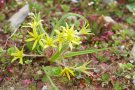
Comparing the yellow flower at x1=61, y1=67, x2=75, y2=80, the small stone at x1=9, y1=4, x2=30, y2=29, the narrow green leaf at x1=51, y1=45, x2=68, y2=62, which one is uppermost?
the small stone at x1=9, y1=4, x2=30, y2=29

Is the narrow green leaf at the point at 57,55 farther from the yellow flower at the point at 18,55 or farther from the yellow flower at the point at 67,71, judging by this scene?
the yellow flower at the point at 18,55

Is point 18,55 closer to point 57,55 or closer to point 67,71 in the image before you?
point 57,55

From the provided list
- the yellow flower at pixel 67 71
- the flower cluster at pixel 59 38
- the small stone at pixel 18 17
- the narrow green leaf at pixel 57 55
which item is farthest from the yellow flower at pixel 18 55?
the small stone at pixel 18 17

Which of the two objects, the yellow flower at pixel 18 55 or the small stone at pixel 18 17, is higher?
the small stone at pixel 18 17

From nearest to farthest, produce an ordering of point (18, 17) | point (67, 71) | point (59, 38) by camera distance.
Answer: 1. point (59, 38)
2. point (67, 71)
3. point (18, 17)

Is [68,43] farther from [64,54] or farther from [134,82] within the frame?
[134,82]

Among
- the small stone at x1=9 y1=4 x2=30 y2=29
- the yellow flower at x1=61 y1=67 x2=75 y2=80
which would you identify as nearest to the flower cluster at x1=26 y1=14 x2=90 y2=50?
the yellow flower at x1=61 y1=67 x2=75 y2=80

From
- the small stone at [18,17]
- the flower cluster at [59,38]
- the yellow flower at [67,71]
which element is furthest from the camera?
the small stone at [18,17]

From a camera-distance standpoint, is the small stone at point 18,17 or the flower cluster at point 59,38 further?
the small stone at point 18,17

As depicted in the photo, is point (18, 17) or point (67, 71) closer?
point (67, 71)

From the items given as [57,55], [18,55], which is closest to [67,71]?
[57,55]

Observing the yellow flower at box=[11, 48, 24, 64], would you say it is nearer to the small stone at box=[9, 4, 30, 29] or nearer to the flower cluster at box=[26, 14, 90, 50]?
the flower cluster at box=[26, 14, 90, 50]
